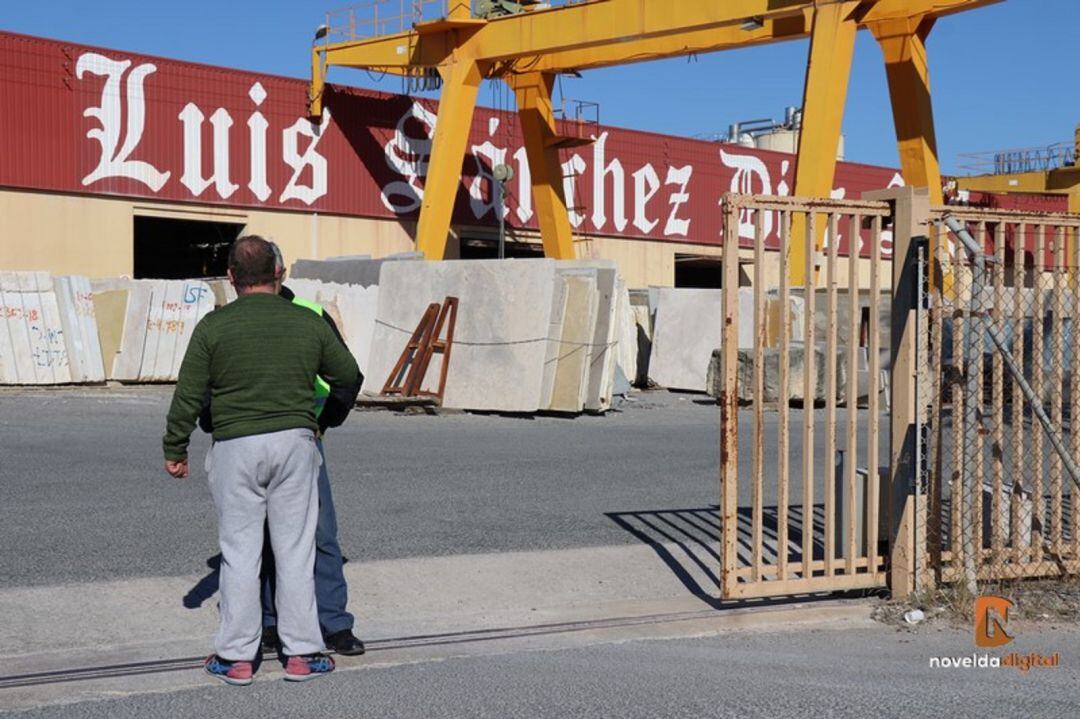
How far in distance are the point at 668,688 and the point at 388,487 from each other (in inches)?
227

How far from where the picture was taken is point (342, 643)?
225 inches

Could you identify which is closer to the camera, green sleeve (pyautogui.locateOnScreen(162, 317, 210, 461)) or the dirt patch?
green sleeve (pyautogui.locateOnScreen(162, 317, 210, 461))

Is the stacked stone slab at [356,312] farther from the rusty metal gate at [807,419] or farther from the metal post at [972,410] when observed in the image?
the metal post at [972,410]

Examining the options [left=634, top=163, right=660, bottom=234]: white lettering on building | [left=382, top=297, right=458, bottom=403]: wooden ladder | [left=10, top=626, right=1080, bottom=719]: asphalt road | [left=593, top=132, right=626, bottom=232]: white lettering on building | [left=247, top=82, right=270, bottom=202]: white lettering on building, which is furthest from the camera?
[left=634, top=163, right=660, bottom=234]: white lettering on building

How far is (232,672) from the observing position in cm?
529

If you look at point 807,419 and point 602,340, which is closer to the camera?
point 807,419

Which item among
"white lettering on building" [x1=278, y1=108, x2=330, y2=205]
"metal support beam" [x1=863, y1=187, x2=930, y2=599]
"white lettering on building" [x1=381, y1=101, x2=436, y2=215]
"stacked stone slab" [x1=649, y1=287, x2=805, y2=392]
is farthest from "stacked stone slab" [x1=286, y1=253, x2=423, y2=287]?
"metal support beam" [x1=863, y1=187, x2=930, y2=599]

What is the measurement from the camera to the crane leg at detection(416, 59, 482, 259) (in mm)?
30562

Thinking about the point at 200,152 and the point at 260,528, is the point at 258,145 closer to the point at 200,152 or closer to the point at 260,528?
the point at 200,152

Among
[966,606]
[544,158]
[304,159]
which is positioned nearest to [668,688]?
[966,606]

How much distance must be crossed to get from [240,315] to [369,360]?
1605 cm

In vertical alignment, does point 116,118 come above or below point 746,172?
below

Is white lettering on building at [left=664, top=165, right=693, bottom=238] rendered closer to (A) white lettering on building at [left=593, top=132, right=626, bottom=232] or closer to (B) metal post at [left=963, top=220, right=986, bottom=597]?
(A) white lettering on building at [left=593, top=132, right=626, bottom=232]

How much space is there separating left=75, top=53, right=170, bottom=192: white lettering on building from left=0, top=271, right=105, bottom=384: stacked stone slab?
800cm
